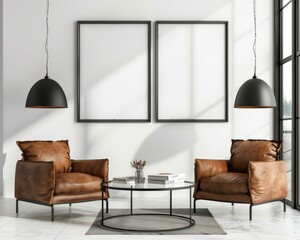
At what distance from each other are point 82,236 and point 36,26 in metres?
3.50

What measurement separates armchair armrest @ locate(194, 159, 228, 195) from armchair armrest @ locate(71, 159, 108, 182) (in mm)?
1025

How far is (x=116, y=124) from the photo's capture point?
6898mm

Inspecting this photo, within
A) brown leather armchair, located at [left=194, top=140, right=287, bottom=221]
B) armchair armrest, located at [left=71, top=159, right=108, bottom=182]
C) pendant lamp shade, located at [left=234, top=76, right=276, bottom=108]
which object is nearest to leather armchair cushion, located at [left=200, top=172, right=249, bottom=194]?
brown leather armchair, located at [left=194, top=140, right=287, bottom=221]

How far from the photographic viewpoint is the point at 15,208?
599cm

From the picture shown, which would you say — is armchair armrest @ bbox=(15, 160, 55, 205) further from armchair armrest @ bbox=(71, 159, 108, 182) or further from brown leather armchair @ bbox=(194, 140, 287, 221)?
brown leather armchair @ bbox=(194, 140, 287, 221)

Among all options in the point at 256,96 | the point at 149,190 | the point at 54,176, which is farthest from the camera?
the point at 256,96

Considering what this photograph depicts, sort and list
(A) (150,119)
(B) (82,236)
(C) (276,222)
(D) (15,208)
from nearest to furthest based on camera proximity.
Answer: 1. (B) (82,236)
2. (C) (276,222)
3. (D) (15,208)
4. (A) (150,119)

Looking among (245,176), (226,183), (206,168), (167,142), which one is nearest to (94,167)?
(206,168)

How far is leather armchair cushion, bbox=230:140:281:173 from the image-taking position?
18.9 ft

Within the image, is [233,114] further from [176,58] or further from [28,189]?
[28,189]

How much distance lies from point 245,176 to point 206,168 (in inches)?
19.7

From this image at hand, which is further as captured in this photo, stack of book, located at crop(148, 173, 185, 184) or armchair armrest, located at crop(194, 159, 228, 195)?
armchair armrest, located at crop(194, 159, 228, 195)

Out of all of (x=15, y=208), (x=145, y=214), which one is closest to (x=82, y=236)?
(x=145, y=214)

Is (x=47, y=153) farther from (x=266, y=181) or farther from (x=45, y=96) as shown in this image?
(x=266, y=181)
